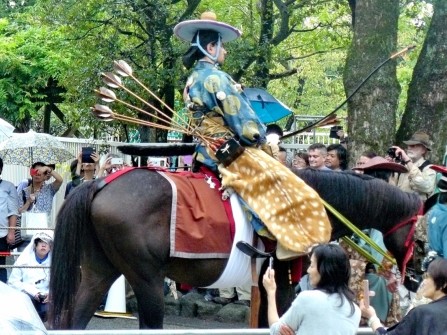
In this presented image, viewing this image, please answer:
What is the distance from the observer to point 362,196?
836cm

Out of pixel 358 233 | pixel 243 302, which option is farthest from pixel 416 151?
pixel 243 302

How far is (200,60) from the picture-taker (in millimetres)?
8344

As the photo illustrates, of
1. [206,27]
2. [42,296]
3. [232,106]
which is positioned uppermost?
[206,27]

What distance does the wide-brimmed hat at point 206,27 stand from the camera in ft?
27.1

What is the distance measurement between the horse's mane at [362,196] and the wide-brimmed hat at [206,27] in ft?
4.27

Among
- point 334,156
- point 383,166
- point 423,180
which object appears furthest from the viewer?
point 334,156

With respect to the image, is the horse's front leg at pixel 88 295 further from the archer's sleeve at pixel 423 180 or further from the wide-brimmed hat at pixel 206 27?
the archer's sleeve at pixel 423 180

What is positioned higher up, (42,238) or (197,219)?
(197,219)

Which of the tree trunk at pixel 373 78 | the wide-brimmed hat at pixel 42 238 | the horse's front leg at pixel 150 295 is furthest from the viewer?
the tree trunk at pixel 373 78

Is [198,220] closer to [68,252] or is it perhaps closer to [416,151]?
[68,252]

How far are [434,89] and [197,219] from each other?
5.18 metres

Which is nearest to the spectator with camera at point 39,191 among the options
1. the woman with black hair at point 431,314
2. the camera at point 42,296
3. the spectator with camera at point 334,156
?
the camera at point 42,296

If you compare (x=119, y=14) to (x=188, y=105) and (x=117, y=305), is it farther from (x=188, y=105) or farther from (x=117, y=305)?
(x=188, y=105)

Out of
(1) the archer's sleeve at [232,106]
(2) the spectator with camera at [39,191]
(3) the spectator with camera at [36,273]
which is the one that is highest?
(1) the archer's sleeve at [232,106]
